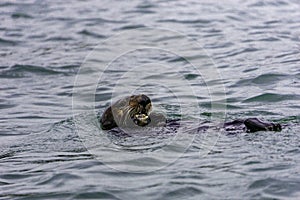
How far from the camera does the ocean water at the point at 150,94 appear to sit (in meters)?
5.45

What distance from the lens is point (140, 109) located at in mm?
6508

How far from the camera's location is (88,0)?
46.9 feet

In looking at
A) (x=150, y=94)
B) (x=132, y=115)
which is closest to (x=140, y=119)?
(x=132, y=115)

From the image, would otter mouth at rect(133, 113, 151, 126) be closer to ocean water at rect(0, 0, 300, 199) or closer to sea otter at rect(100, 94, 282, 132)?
sea otter at rect(100, 94, 282, 132)

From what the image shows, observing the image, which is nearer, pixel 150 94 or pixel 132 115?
pixel 132 115

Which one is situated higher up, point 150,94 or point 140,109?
point 140,109

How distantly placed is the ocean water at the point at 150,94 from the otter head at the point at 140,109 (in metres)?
0.18

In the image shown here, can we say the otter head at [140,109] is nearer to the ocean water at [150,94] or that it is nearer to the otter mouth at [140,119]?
the otter mouth at [140,119]

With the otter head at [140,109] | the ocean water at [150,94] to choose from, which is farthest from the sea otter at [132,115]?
the ocean water at [150,94]

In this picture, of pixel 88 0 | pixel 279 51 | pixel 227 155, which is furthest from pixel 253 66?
pixel 88 0

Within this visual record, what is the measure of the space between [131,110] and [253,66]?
3420mm

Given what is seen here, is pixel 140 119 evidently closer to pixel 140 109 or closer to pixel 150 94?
pixel 140 109

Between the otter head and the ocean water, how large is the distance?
0.18 m

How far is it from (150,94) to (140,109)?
6.84 feet
